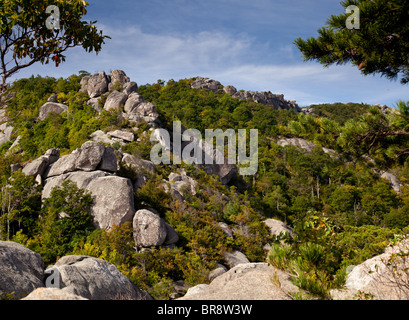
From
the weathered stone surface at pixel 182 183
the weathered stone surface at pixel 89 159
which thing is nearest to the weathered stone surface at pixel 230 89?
the weathered stone surface at pixel 182 183

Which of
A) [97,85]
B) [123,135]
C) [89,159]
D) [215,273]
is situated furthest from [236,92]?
[215,273]

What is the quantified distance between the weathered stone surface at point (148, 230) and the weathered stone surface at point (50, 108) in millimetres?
30964

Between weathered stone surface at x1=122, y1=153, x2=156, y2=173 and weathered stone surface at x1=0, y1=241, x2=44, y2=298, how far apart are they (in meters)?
20.4

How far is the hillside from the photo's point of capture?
21.6ft

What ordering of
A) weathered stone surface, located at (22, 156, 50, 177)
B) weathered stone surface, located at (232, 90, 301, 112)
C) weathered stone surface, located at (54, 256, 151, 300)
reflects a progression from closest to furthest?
weathered stone surface, located at (54, 256, 151, 300)
weathered stone surface, located at (22, 156, 50, 177)
weathered stone surface, located at (232, 90, 301, 112)

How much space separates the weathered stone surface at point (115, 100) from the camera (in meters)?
41.0

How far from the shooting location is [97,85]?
45.4 m

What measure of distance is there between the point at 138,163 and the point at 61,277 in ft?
73.1

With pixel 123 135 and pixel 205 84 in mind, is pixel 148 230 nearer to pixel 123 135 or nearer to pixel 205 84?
pixel 123 135

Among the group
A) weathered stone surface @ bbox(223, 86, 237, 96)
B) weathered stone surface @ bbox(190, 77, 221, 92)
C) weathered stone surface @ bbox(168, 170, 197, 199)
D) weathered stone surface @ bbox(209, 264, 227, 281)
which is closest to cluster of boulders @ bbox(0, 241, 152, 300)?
weathered stone surface @ bbox(209, 264, 227, 281)

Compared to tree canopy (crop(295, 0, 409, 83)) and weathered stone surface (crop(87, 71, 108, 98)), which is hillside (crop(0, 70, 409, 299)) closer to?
weathered stone surface (crop(87, 71, 108, 98))

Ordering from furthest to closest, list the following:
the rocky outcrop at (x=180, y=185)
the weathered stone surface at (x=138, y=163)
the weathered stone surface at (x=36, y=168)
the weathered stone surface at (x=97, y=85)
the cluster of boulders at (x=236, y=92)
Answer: the cluster of boulders at (x=236, y=92), the weathered stone surface at (x=97, y=85), the weathered stone surface at (x=138, y=163), the rocky outcrop at (x=180, y=185), the weathered stone surface at (x=36, y=168)

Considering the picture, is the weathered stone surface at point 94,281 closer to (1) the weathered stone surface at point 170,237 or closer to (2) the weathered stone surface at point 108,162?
(1) the weathered stone surface at point 170,237

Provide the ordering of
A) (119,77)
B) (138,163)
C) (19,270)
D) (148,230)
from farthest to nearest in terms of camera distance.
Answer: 1. (119,77)
2. (138,163)
3. (148,230)
4. (19,270)
